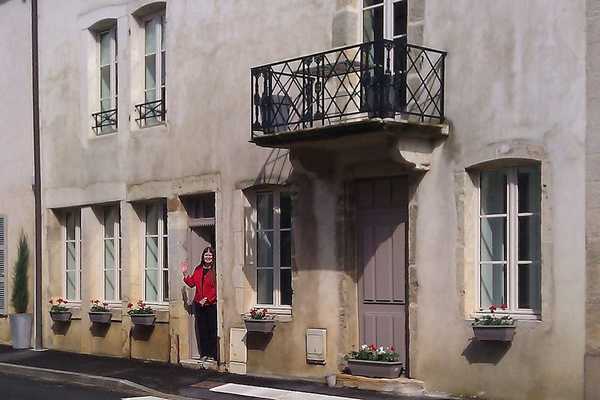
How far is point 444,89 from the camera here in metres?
11.8

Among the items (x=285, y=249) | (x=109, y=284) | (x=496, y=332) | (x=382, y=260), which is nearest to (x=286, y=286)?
(x=285, y=249)

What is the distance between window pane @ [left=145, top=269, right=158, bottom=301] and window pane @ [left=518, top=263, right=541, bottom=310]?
22.7 ft

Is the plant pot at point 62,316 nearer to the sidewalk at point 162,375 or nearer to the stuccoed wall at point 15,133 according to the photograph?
the sidewalk at point 162,375

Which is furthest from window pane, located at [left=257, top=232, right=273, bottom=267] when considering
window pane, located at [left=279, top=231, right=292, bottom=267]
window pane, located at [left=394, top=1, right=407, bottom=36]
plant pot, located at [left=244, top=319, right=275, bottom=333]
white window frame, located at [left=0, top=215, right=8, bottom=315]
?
white window frame, located at [left=0, top=215, right=8, bottom=315]

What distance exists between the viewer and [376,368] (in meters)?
12.1

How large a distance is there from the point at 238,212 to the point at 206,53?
2.37 meters

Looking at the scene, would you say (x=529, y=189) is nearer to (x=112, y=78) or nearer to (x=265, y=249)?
(x=265, y=249)

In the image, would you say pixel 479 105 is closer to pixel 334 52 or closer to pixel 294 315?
pixel 334 52

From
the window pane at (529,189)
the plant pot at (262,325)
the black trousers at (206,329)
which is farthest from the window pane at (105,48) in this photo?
the window pane at (529,189)

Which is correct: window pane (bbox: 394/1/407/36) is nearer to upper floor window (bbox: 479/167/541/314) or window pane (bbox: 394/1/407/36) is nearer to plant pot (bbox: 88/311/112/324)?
upper floor window (bbox: 479/167/541/314)

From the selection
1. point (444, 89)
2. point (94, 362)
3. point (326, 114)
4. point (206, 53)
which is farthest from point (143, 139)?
point (444, 89)

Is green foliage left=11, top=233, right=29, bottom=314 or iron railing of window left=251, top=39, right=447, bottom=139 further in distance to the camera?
green foliage left=11, top=233, right=29, bottom=314

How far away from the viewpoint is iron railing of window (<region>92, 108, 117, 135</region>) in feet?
56.0

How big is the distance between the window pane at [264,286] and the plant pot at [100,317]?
3.45 meters
